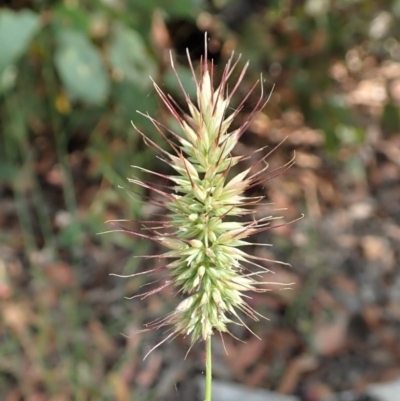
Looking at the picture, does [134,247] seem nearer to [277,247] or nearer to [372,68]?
[277,247]

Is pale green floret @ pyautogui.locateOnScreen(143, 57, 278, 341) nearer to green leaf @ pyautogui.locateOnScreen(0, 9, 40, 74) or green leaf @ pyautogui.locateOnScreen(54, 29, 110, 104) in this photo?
green leaf @ pyautogui.locateOnScreen(0, 9, 40, 74)

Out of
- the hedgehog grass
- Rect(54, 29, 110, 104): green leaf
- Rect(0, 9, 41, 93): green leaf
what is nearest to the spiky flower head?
the hedgehog grass

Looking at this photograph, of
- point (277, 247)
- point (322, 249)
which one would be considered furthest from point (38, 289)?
point (322, 249)

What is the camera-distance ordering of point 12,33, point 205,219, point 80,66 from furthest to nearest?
point 80,66 → point 12,33 → point 205,219

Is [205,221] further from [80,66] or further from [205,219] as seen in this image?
[80,66]

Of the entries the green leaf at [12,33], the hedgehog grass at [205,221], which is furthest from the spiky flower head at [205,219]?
the green leaf at [12,33]

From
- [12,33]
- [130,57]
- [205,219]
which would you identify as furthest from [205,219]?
[130,57]
